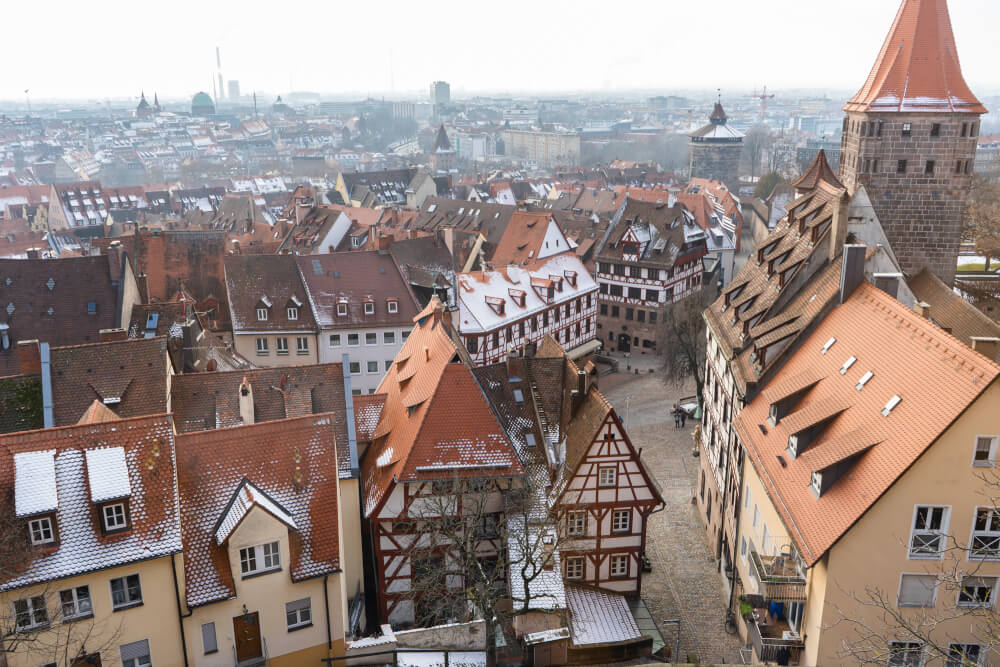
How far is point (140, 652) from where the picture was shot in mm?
21859

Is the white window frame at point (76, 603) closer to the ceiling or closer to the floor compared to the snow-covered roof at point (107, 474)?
closer to the floor

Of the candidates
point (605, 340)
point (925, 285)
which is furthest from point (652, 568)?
point (605, 340)

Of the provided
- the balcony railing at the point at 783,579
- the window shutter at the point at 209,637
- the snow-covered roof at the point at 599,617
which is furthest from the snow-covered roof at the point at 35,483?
the balcony railing at the point at 783,579

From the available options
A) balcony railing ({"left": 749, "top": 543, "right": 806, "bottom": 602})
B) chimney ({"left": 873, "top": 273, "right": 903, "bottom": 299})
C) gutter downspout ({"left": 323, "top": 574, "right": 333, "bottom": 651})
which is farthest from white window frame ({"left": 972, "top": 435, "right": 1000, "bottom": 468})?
gutter downspout ({"left": 323, "top": 574, "right": 333, "bottom": 651})

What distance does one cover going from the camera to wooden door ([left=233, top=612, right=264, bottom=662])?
23.0 m

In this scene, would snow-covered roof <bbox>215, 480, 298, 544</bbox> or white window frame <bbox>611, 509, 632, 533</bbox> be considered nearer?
snow-covered roof <bbox>215, 480, 298, 544</bbox>

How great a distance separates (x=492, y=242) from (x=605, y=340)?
13.7 meters

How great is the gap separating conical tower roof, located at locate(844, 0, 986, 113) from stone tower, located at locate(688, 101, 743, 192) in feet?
386

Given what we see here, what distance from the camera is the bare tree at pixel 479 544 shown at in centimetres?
2611

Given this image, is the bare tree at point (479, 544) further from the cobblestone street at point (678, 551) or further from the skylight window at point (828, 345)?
the skylight window at point (828, 345)

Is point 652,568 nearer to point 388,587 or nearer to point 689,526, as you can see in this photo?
point 689,526

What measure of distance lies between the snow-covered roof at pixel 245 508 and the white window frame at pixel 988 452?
17.8 meters

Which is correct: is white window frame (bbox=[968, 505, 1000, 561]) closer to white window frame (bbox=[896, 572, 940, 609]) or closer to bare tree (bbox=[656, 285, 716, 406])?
white window frame (bbox=[896, 572, 940, 609])

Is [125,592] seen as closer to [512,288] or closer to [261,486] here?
[261,486]
